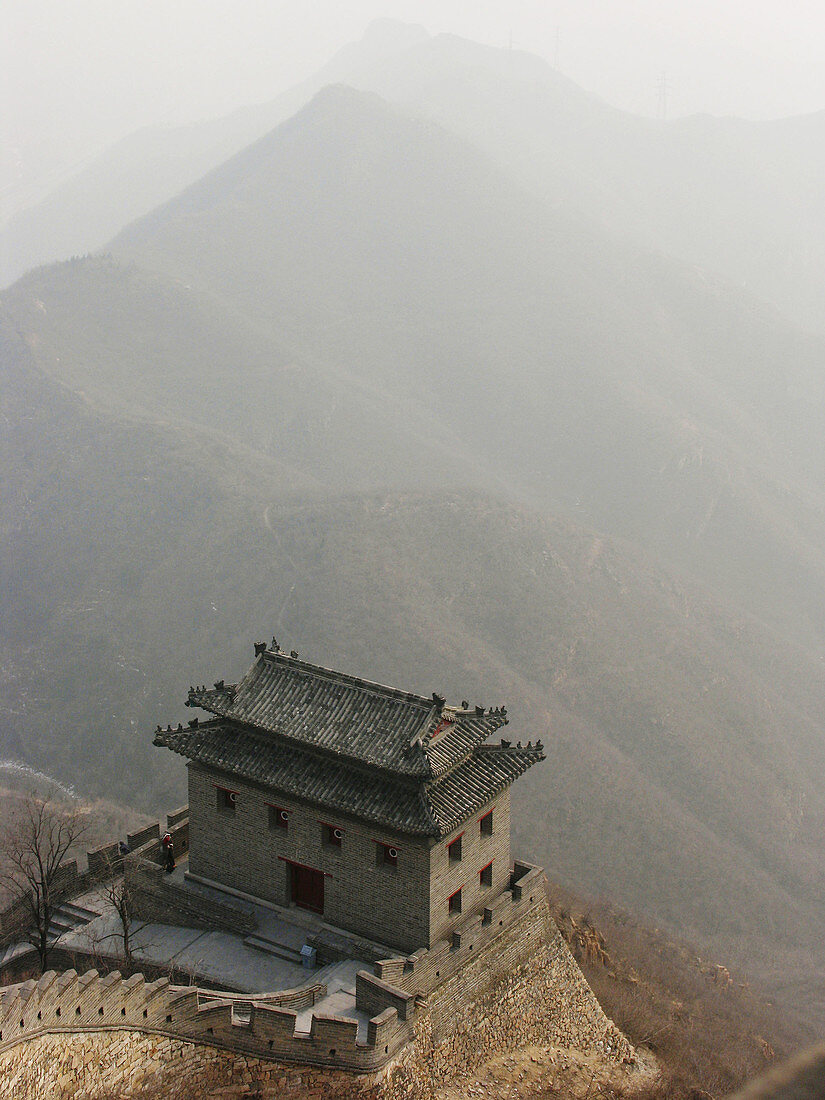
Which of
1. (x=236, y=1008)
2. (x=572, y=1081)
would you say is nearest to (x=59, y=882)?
(x=236, y=1008)

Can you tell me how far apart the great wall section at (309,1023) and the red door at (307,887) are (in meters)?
Result: 2.15

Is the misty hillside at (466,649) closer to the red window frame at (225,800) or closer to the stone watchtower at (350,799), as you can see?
the stone watchtower at (350,799)

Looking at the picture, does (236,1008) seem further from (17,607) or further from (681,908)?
(17,607)

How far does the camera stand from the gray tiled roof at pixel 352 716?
29141 mm

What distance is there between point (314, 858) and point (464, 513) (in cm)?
6514

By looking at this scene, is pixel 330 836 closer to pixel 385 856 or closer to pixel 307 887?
pixel 385 856

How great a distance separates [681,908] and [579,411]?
87.1 m

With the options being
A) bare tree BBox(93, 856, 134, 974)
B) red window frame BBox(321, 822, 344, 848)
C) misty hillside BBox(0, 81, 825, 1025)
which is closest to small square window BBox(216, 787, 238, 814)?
red window frame BBox(321, 822, 344, 848)

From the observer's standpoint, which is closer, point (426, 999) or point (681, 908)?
point (426, 999)

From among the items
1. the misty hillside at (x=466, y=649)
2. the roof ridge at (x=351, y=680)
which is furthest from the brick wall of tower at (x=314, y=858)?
the misty hillside at (x=466, y=649)

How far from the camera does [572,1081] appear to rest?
30.1 m

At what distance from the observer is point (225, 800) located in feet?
109

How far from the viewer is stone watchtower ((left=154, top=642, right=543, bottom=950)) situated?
95.8 ft

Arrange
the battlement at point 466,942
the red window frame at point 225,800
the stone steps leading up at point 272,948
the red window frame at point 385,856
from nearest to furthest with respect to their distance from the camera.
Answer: the battlement at point 466,942 < the red window frame at point 385,856 < the stone steps leading up at point 272,948 < the red window frame at point 225,800
